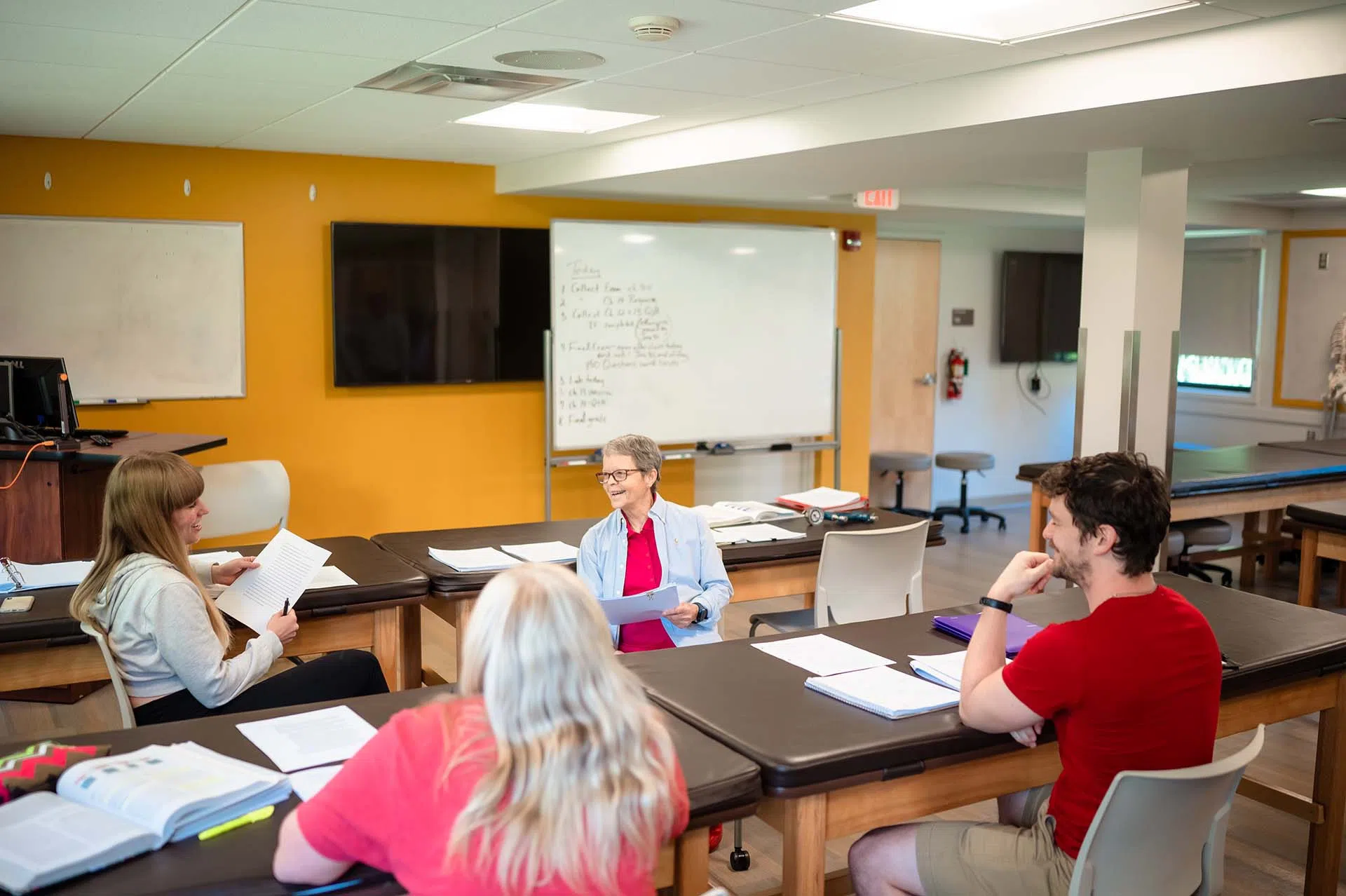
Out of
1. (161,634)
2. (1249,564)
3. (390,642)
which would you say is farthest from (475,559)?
(1249,564)

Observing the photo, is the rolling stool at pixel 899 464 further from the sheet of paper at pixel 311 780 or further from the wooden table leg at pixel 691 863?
the sheet of paper at pixel 311 780

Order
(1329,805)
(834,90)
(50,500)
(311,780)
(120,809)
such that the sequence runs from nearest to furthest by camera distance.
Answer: (120,809) < (311,780) < (1329,805) < (834,90) < (50,500)

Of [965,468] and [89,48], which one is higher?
[89,48]

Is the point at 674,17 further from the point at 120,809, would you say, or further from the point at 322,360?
the point at 322,360

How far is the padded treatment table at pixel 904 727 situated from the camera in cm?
189

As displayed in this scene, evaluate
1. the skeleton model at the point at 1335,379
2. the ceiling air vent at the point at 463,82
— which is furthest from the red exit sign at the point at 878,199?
the skeleton model at the point at 1335,379

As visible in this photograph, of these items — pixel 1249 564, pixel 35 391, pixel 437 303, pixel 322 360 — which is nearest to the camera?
pixel 35 391

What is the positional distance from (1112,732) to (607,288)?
15.3 ft

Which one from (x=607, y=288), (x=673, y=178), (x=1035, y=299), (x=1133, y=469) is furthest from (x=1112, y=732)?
(x=1035, y=299)

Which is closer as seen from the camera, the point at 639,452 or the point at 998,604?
the point at 998,604

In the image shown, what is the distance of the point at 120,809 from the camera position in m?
1.58

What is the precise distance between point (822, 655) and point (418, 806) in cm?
123

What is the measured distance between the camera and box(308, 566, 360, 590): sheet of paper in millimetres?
2955

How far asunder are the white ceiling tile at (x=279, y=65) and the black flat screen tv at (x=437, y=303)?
201 centimetres
